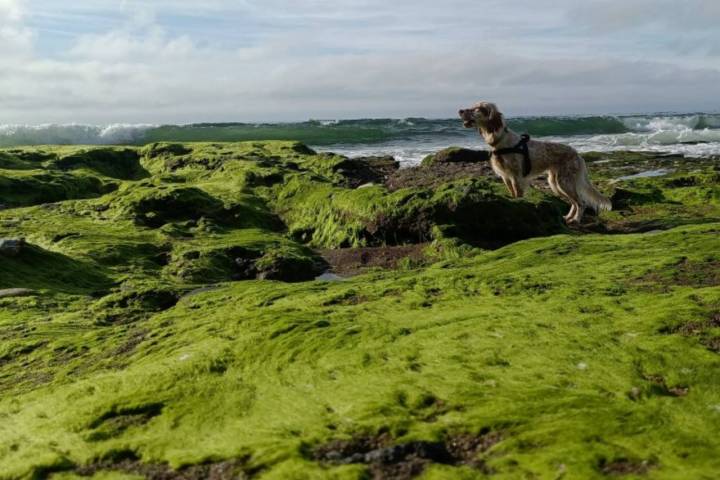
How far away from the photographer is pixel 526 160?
11.4 metres

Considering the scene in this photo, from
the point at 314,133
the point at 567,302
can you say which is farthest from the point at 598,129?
the point at 567,302

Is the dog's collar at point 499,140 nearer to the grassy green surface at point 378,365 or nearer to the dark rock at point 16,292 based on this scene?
the grassy green surface at point 378,365

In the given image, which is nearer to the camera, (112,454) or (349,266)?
(112,454)

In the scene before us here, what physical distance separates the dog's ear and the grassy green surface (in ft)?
8.20

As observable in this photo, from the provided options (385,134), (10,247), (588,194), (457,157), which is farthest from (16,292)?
(385,134)

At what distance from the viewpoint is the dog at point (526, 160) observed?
10.6 meters

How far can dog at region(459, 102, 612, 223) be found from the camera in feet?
34.9

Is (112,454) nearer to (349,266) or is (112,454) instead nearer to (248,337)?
(248,337)

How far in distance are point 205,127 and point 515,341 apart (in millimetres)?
102590

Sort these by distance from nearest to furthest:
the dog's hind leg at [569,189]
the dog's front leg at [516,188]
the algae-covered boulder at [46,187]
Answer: the dog's front leg at [516,188], the dog's hind leg at [569,189], the algae-covered boulder at [46,187]

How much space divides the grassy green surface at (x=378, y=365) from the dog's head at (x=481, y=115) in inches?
102

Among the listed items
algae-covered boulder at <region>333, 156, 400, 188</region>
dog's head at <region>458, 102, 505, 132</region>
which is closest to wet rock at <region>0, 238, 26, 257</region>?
dog's head at <region>458, 102, 505, 132</region>

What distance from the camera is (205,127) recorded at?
102875mm

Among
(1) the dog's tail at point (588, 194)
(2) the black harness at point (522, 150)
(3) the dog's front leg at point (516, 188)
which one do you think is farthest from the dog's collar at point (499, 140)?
(1) the dog's tail at point (588, 194)
